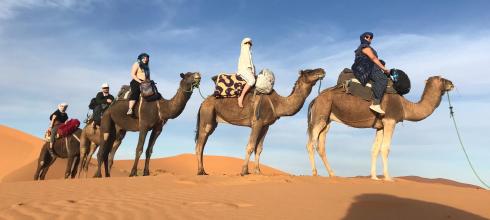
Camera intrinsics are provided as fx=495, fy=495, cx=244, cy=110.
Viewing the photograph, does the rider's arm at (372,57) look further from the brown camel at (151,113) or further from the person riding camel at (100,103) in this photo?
the person riding camel at (100,103)

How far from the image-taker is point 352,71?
38.2 ft

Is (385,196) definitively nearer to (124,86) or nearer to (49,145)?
(124,86)

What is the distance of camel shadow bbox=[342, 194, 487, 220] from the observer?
5.84 meters

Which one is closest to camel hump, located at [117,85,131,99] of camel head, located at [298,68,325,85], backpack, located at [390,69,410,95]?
camel head, located at [298,68,325,85]

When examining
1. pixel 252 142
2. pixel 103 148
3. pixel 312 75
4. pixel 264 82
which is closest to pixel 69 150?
pixel 103 148

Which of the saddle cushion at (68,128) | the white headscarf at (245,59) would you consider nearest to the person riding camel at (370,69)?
the white headscarf at (245,59)

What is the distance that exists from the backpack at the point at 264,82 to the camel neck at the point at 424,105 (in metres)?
3.10

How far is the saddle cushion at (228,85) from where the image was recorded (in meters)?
11.9

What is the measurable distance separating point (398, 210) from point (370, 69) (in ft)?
18.1

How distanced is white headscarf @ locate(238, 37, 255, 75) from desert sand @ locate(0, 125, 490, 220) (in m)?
2.83

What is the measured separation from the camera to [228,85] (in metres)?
12.0

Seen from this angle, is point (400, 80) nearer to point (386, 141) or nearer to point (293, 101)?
point (386, 141)

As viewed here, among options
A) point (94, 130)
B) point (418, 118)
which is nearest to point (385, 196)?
point (418, 118)

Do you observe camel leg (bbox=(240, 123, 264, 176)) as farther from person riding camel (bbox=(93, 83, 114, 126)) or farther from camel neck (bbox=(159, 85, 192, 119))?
person riding camel (bbox=(93, 83, 114, 126))
